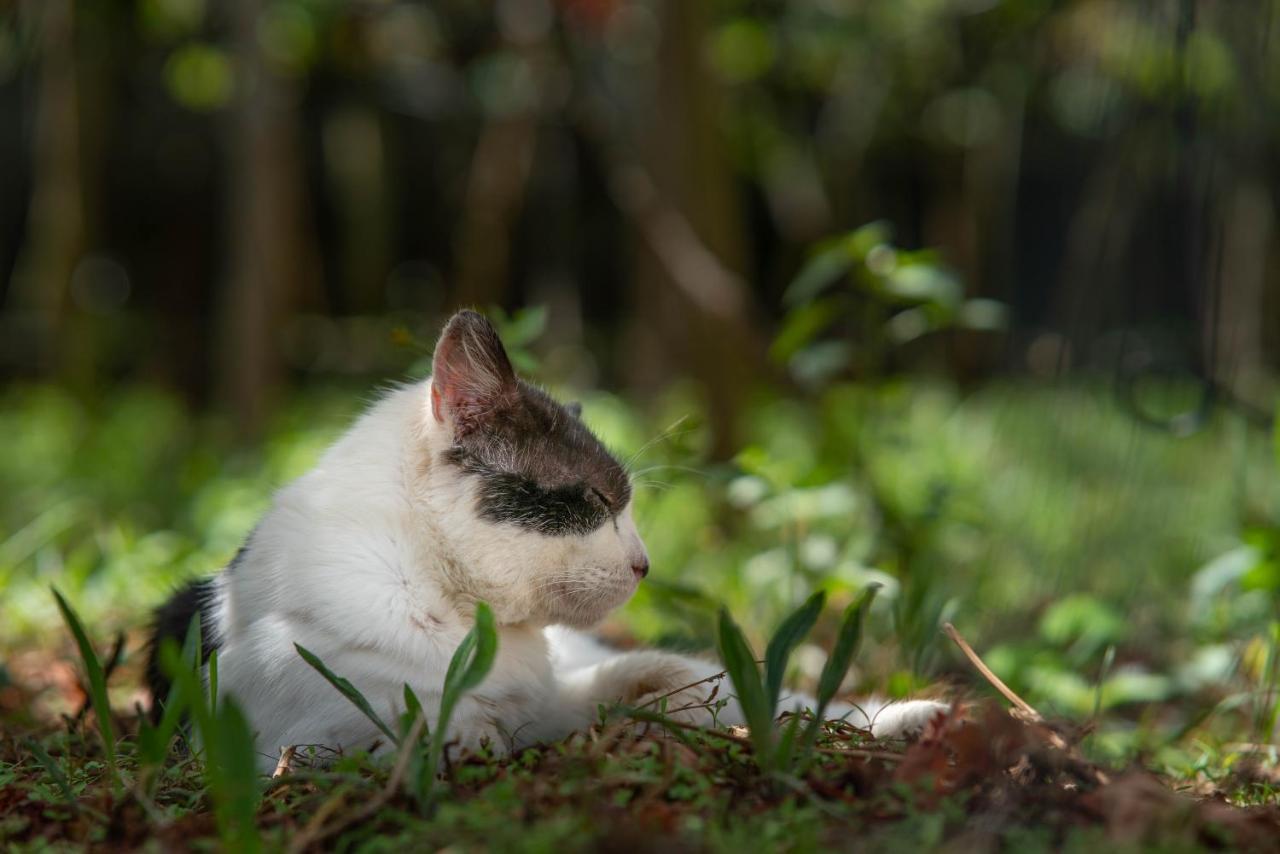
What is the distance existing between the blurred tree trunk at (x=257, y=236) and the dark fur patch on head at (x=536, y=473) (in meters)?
5.45

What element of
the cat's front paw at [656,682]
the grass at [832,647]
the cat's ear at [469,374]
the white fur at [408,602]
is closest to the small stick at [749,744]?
the grass at [832,647]

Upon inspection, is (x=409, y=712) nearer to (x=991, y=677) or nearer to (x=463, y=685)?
(x=463, y=685)

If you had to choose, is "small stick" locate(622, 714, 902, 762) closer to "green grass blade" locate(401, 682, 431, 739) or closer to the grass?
the grass

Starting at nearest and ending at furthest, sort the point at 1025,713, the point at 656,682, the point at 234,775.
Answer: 1. the point at 234,775
2. the point at 1025,713
3. the point at 656,682

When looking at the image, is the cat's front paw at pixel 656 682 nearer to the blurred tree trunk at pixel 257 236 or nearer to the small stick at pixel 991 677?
the small stick at pixel 991 677

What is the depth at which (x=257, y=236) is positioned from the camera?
735 cm

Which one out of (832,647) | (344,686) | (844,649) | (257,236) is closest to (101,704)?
(344,686)

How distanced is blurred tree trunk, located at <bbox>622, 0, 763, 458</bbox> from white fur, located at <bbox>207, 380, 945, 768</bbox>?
2712 millimetres

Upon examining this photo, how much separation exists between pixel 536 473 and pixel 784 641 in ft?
2.25

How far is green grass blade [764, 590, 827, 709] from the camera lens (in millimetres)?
1850

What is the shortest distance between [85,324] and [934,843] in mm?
9261

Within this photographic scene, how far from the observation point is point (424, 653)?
2.10 metres

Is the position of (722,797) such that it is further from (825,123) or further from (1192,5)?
(825,123)

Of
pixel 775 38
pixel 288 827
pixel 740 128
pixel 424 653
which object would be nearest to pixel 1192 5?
pixel 424 653
